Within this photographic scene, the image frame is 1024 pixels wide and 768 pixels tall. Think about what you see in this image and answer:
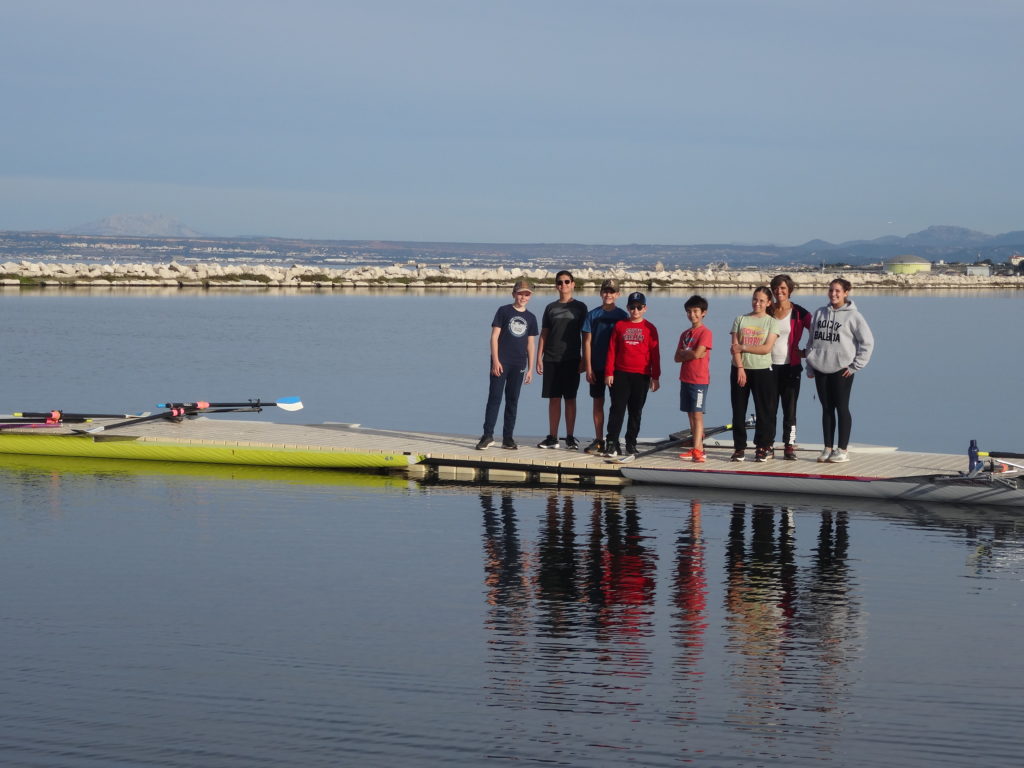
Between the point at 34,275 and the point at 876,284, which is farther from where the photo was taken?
the point at 876,284

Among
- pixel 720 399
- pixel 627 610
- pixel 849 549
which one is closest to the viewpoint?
pixel 627 610

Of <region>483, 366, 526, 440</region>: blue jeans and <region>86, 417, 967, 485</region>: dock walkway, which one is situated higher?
<region>483, 366, 526, 440</region>: blue jeans

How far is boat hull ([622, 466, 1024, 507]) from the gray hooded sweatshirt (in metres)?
1.15

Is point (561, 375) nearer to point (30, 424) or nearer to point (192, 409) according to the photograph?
point (192, 409)

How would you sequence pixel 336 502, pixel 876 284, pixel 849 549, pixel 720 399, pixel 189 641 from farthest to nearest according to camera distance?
1. pixel 876 284
2. pixel 720 399
3. pixel 336 502
4. pixel 849 549
5. pixel 189 641

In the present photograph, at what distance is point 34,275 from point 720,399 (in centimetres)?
6762

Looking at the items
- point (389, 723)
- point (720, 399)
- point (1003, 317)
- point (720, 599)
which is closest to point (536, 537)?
point (720, 599)

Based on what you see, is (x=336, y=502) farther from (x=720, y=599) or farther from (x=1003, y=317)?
(x=1003, y=317)

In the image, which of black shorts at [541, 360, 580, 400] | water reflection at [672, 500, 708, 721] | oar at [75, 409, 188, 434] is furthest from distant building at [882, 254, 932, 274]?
water reflection at [672, 500, 708, 721]

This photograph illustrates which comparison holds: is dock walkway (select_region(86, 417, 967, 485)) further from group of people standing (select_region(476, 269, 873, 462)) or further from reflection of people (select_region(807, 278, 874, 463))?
reflection of people (select_region(807, 278, 874, 463))

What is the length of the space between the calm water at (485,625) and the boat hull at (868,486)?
0.18 meters

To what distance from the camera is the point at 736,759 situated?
7258mm

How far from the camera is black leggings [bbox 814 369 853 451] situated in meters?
14.3

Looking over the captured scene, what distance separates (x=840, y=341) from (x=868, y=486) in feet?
4.94
